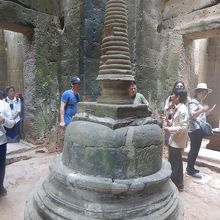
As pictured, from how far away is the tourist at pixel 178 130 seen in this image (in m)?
3.39

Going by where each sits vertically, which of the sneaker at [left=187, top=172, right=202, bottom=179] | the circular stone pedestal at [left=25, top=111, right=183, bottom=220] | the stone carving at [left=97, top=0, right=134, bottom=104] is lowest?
the sneaker at [left=187, top=172, right=202, bottom=179]

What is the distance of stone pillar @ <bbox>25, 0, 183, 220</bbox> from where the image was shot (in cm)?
183

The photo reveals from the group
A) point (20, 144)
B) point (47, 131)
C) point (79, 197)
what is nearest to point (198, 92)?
point (79, 197)

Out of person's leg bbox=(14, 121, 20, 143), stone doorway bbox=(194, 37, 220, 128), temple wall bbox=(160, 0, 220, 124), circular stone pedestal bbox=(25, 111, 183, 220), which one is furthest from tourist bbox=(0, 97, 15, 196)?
stone doorway bbox=(194, 37, 220, 128)

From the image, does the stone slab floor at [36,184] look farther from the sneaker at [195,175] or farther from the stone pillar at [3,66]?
the stone pillar at [3,66]

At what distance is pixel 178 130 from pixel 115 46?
1.79 m

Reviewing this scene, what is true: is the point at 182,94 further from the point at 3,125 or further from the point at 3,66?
the point at 3,66

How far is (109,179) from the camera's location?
6.05 ft

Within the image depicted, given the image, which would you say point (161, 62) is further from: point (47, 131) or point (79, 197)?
point (79, 197)

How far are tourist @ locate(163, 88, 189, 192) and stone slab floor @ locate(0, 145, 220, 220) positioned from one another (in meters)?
0.34

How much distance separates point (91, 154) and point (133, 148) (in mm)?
347

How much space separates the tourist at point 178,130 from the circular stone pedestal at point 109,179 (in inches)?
57.3

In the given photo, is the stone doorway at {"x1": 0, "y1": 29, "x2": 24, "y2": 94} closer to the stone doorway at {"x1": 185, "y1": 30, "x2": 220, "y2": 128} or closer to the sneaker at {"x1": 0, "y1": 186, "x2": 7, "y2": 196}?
the sneaker at {"x1": 0, "y1": 186, "x2": 7, "y2": 196}

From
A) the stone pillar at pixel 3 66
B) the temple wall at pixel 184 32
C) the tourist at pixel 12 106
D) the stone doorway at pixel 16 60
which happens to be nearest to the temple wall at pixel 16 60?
the stone doorway at pixel 16 60
